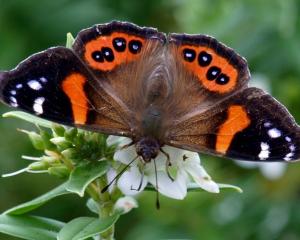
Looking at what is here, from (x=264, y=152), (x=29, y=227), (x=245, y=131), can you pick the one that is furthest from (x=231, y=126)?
(x=29, y=227)

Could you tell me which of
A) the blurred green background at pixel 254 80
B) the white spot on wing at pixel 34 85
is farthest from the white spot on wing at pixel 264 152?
the blurred green background at pixel 254 80

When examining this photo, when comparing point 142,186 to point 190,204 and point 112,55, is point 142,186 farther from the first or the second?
point 190,204

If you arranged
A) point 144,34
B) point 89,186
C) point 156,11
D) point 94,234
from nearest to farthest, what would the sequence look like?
point 94,234
point 89,186
point 144,34
point 156,11

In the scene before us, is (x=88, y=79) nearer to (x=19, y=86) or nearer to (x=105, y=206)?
(x=19, y=86)

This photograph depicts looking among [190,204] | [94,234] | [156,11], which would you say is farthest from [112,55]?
[156,11]

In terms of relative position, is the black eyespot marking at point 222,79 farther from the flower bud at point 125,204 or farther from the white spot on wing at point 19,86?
the white spot on wing at point 19,86

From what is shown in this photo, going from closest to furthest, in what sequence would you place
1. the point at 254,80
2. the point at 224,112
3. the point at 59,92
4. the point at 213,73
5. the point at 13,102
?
1. the point at 13,102
2. the point at 59,92
3. the point at 224,112
4. the point at 213,73
5. the point at 254,80
